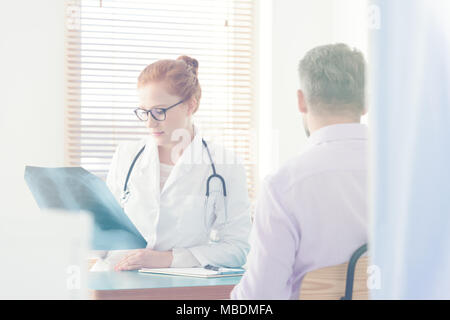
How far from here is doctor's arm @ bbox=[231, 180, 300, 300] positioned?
2.71 feet

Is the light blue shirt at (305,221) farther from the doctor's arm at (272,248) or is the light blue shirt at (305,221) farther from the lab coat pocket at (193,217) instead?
→ the lab coat pocket at (193,217)

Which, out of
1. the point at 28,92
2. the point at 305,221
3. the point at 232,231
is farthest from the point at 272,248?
the point at 28,92

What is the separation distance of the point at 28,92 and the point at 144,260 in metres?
0.74

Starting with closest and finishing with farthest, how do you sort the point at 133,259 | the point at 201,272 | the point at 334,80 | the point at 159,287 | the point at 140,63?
1. the point at 334,80
2. the point at 159,287
3. the point at 201,272
4. the point at 133,259
5. the point at 140,63

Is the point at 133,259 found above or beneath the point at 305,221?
beneath

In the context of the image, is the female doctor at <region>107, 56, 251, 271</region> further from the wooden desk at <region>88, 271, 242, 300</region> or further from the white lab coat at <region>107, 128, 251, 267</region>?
the wooden desk at <region>88, 271, 242, 300</region>

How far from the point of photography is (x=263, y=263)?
833 mm

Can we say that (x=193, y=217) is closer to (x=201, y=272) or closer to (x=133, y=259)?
(x=133, y=259)

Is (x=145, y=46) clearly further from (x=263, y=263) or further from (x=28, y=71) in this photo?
(x=263, y=263)

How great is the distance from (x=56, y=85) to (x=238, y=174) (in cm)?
96

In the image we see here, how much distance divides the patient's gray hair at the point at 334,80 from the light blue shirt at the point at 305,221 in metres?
0.14

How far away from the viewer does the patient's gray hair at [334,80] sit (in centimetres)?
94

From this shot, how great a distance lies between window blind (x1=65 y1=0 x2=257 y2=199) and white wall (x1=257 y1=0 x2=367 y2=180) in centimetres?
14

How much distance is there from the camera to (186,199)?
166cm
